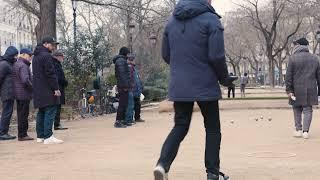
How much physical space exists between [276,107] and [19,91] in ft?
38.3

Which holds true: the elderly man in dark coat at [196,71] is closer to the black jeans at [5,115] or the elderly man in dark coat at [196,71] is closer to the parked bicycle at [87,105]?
the black jeans at [5,115]

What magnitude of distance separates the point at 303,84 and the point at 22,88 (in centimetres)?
508

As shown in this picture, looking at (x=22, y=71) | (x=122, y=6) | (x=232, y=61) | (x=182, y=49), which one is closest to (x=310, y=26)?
(x=232, y=61)

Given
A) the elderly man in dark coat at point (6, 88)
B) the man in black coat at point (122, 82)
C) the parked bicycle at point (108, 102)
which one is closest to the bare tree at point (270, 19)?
the parked bicycle at point (108, 102)

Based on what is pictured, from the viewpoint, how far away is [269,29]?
67.0m

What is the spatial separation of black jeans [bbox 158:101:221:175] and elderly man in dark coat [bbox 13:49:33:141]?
19.6ft

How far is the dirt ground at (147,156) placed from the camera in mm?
6934

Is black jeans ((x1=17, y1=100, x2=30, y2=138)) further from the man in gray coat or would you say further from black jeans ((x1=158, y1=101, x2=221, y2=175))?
black jeans ((x1=158, y1=101, x2=221, y2=175))

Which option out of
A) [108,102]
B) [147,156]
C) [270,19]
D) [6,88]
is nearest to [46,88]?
[6,88]

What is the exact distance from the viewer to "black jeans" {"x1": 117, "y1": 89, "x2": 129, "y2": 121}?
14.1 meters

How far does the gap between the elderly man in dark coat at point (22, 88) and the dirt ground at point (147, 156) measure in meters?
0.54

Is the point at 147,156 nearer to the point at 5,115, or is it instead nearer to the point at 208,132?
the point at 208,132

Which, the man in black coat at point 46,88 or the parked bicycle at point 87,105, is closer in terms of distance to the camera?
the man in black coat at point 46,88

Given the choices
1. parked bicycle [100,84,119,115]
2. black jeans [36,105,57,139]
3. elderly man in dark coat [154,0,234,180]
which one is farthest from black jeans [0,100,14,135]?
parked bicycle [100,84,119,115]
